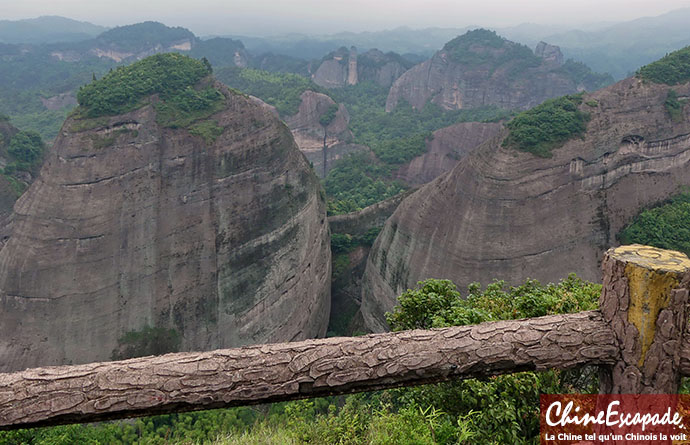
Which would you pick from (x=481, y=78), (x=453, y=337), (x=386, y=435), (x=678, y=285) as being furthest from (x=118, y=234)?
(x=481, y=78)

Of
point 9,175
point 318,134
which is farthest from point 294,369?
point 318,134

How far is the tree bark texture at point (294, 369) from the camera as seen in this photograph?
259 centimetres

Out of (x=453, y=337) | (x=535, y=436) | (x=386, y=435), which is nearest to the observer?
(x=453, y=337)

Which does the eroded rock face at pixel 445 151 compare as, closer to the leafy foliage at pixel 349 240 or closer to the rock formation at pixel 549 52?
the leafy foliage at pixel 349 240

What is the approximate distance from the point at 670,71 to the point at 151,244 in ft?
77.1

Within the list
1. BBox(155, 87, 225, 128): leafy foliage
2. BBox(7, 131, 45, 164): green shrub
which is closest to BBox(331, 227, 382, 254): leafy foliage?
BBox(155, 87, 225, 128): leafy foliage

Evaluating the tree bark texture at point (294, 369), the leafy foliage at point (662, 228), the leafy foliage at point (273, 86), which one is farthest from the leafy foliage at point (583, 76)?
the tree bark texture at point (294, 369)

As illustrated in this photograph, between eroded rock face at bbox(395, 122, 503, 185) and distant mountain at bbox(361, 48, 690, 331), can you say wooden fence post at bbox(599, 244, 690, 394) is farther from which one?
eroded rock face at bbox(395, 122, 503, 185)

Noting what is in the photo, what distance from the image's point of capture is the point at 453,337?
2.91 meters

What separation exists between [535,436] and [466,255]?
1236 cm

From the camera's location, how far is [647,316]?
2762 millimetres

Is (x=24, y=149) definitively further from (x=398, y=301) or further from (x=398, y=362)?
(x=398, y=362)

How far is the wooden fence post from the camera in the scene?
8.93ft

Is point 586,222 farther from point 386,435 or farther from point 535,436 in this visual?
point 386,435
